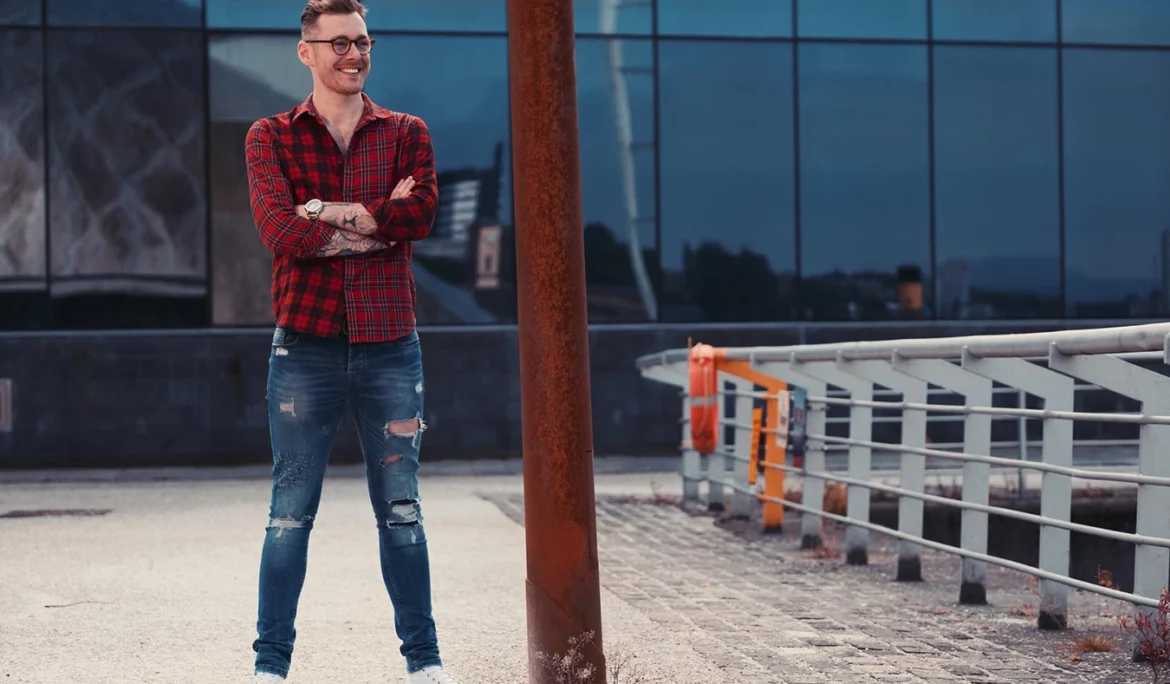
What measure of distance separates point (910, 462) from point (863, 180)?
41.3 ft

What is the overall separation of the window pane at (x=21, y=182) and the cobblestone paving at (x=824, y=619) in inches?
413

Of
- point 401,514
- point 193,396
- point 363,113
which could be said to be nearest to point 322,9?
point 363,113

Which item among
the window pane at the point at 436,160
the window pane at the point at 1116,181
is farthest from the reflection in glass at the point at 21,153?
the window pane at the point at 1116,181

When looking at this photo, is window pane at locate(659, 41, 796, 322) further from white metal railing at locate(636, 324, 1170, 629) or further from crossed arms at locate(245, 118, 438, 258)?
crossed arms at locate(245, 118, 438, 258)

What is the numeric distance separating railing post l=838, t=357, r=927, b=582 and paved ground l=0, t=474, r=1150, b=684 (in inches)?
6.6

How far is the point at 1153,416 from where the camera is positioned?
233 inches

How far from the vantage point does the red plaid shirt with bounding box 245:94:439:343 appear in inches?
190

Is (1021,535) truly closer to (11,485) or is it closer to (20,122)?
(11,485)

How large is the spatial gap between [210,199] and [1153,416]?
14781mm

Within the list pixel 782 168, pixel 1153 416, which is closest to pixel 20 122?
pixel 782 168

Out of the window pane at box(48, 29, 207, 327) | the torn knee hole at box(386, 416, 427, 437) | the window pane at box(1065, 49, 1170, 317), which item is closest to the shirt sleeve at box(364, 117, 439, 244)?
the torn knee hole at box(386, 416, 427, 437)

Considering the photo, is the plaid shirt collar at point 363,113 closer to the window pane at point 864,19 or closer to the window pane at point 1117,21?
the window pane at point 864,19

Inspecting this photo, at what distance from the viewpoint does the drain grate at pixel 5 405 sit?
741 inches

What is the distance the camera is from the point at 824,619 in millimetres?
7121
